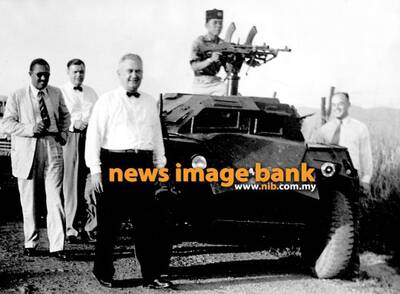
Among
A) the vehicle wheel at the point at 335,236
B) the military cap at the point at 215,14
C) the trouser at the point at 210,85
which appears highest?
the military cap at the point at 215,14

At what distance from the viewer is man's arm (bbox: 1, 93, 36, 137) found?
628 cm

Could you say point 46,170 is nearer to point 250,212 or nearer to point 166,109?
point 166,109

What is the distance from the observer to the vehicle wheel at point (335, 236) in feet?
19.3

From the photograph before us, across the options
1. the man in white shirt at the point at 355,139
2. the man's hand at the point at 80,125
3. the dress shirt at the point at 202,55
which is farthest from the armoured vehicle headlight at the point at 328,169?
the man's hand at the point at 80,125

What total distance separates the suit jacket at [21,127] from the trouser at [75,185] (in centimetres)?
96

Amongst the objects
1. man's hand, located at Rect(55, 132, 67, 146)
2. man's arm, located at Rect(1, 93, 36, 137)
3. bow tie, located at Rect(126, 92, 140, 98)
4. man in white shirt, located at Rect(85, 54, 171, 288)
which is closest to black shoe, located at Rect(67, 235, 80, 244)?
man's hand, located at Rect(55, 132, 67, 146)

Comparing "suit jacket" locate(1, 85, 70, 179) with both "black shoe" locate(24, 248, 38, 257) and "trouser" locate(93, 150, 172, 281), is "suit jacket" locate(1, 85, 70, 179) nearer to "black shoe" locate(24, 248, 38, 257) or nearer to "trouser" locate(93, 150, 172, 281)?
"black shoe" locate(24, 248, 38, 257)

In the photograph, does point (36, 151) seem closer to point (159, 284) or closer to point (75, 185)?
point (75, 185)

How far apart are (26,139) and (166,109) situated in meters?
1.77

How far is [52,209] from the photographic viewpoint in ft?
20.8

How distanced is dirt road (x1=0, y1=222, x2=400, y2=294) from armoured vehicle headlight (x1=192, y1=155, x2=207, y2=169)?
1124 millimetres

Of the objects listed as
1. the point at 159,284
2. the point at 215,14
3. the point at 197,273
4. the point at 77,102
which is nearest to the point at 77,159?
the point at 77,102

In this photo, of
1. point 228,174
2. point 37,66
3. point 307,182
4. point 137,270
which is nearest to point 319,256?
point 307,182

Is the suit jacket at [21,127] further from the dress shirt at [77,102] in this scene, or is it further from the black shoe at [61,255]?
the dress shirt at [77,102]
